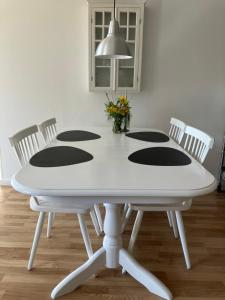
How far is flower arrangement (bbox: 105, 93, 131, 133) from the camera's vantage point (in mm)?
2291

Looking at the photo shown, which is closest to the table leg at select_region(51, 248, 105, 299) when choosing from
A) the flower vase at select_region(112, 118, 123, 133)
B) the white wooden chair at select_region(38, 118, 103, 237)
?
the white wooden chair at select_region(38, 118, 103, 237)

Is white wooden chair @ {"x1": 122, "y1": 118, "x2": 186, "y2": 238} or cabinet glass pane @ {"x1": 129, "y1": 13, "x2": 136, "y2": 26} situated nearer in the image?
white wooden chair @ {"x1": 122, "y1": 118, "x2": 186, "y2": 238}

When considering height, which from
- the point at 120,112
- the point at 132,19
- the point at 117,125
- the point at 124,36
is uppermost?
the point at 132,19

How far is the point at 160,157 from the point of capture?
169cm

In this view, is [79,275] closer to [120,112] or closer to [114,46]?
[120,112]

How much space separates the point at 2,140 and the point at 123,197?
2.35m

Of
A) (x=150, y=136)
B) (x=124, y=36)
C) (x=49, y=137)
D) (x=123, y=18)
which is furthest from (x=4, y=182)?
(x=123, y=18)

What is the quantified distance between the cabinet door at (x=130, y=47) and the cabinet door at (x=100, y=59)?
103 millimetres

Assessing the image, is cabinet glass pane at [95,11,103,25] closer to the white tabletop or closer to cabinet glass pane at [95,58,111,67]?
cabinet glass pane at [95,58,111,67]

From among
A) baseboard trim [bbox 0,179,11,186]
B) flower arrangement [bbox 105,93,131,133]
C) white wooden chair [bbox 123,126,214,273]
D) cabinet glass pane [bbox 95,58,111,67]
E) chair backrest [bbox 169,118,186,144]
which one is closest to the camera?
white wooden chair [bbox 123,126,214,273]

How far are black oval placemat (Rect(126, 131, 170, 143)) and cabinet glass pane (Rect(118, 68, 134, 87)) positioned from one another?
→ 665 millimetres

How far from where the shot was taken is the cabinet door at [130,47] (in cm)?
266

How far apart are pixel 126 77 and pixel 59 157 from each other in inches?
59.7

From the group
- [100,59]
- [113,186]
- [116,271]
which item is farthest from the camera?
[100,59]
